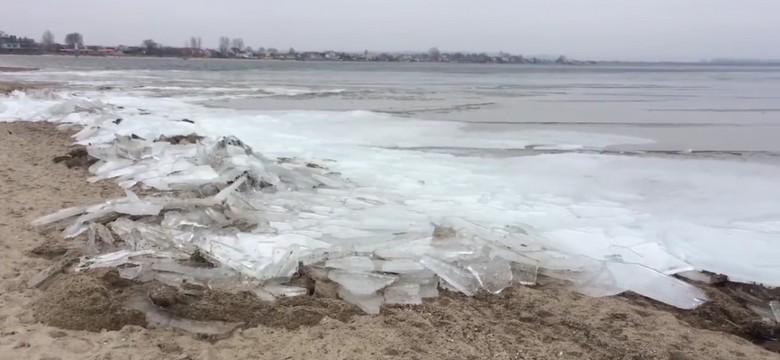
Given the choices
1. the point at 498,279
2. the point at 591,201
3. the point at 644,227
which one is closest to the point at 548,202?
the point at 591,201

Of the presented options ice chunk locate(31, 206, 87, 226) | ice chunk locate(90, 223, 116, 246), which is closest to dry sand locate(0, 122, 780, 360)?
ice chunk locate(90, 223, 116, 246)

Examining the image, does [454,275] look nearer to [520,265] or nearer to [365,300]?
[520,265]

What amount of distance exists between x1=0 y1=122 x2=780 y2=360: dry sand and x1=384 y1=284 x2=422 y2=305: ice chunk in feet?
0.30

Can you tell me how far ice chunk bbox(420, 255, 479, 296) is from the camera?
4312 millimetres

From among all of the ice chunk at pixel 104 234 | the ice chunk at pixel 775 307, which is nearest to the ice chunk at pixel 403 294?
the ice chunk at pixel 104 234

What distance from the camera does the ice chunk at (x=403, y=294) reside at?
4074 mm

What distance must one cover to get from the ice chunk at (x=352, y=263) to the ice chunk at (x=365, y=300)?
29 cm

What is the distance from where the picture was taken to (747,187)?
7.61 meters

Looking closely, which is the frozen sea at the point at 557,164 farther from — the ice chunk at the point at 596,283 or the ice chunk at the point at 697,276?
the ice chunk at the point at 596,283

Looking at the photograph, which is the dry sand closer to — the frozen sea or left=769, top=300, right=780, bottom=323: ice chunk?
left=769, top=300, right=780, bottom=323: ice chunk

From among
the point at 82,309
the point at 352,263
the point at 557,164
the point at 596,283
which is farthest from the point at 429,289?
the point at 557,164

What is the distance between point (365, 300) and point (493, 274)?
104 cm

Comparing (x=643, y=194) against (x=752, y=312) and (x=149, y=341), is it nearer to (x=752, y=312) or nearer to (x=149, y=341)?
(x=752, y=312)

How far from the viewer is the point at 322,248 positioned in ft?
16.1
